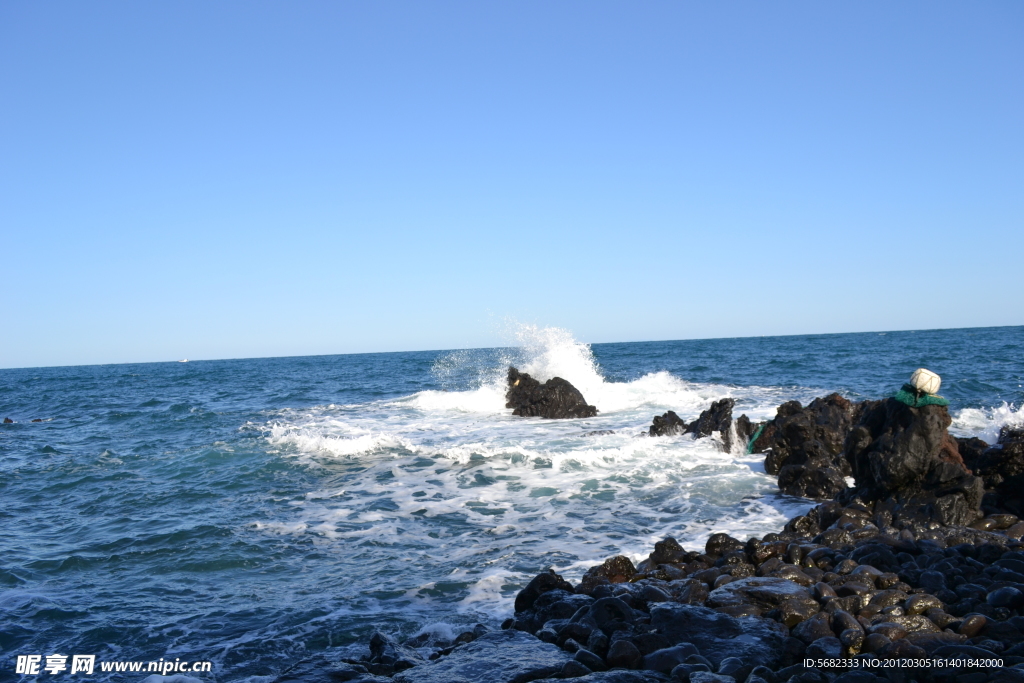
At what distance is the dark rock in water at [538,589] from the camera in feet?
18.9

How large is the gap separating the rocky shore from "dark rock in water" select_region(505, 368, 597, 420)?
39.3ft

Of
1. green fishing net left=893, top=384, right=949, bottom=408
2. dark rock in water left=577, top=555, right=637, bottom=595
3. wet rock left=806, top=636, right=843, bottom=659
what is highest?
green fishing net left=893, top=384, right=949, bottom=408

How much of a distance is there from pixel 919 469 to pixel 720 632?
172 inches

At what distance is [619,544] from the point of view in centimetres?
779

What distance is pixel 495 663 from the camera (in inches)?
179

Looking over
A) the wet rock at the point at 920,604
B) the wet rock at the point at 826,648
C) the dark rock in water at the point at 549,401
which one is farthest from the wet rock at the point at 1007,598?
the dark rock in water at the point at 549,401

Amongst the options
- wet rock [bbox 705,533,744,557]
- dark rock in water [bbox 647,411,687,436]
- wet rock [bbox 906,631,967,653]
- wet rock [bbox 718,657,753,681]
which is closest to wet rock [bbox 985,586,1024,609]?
wet rock [bbox 906,631,967,653]

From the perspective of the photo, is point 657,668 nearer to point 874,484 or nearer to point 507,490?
point 874,484

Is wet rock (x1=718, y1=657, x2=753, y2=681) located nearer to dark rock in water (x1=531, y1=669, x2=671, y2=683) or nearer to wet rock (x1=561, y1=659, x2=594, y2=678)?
dark rock in water (x1=531, y1=669, x2=671, y2=683)

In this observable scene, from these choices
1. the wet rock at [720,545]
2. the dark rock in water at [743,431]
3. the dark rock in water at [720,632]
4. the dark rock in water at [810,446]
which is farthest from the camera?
the dark rock in water at [743,431]

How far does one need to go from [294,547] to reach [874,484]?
7321 millimetres

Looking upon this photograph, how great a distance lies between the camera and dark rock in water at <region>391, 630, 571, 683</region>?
432 centimetres

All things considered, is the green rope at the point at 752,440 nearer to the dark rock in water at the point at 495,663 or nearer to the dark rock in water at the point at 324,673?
the dark rock in water at the point at 495,663

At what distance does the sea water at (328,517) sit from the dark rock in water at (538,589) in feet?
0.96
